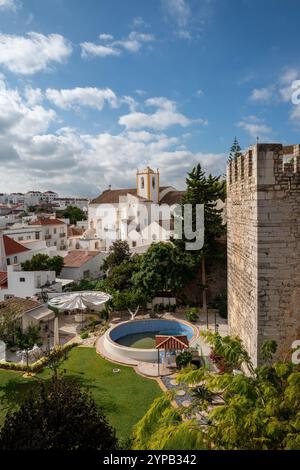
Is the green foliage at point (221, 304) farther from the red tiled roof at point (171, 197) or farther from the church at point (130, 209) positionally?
the red tiled roof at point (171, 197)

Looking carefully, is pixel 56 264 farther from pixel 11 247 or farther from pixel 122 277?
pixel 122 277

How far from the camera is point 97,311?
72.9ft

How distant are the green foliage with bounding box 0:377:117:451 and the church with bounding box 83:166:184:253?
32.6 meters

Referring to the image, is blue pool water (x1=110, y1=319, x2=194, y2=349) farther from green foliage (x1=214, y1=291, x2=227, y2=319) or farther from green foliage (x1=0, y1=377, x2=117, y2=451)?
green foliage (x1=0, y1=377, x2=117, y2=451)

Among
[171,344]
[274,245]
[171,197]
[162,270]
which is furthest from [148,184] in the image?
[274,245]

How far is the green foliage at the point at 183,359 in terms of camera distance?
13.3m

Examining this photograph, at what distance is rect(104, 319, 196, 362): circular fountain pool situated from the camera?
16.5 meters

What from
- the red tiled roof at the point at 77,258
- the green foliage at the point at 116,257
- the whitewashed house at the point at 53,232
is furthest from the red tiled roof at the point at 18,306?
the whitewashed house at the point at 53,232

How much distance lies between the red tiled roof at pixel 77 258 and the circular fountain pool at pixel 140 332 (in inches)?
439

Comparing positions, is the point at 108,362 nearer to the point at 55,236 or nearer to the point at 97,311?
the point at 97,311

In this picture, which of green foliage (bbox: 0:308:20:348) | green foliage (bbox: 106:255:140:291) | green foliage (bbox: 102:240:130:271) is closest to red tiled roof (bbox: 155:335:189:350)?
green foliage (bbox: 0:308:20:348)
